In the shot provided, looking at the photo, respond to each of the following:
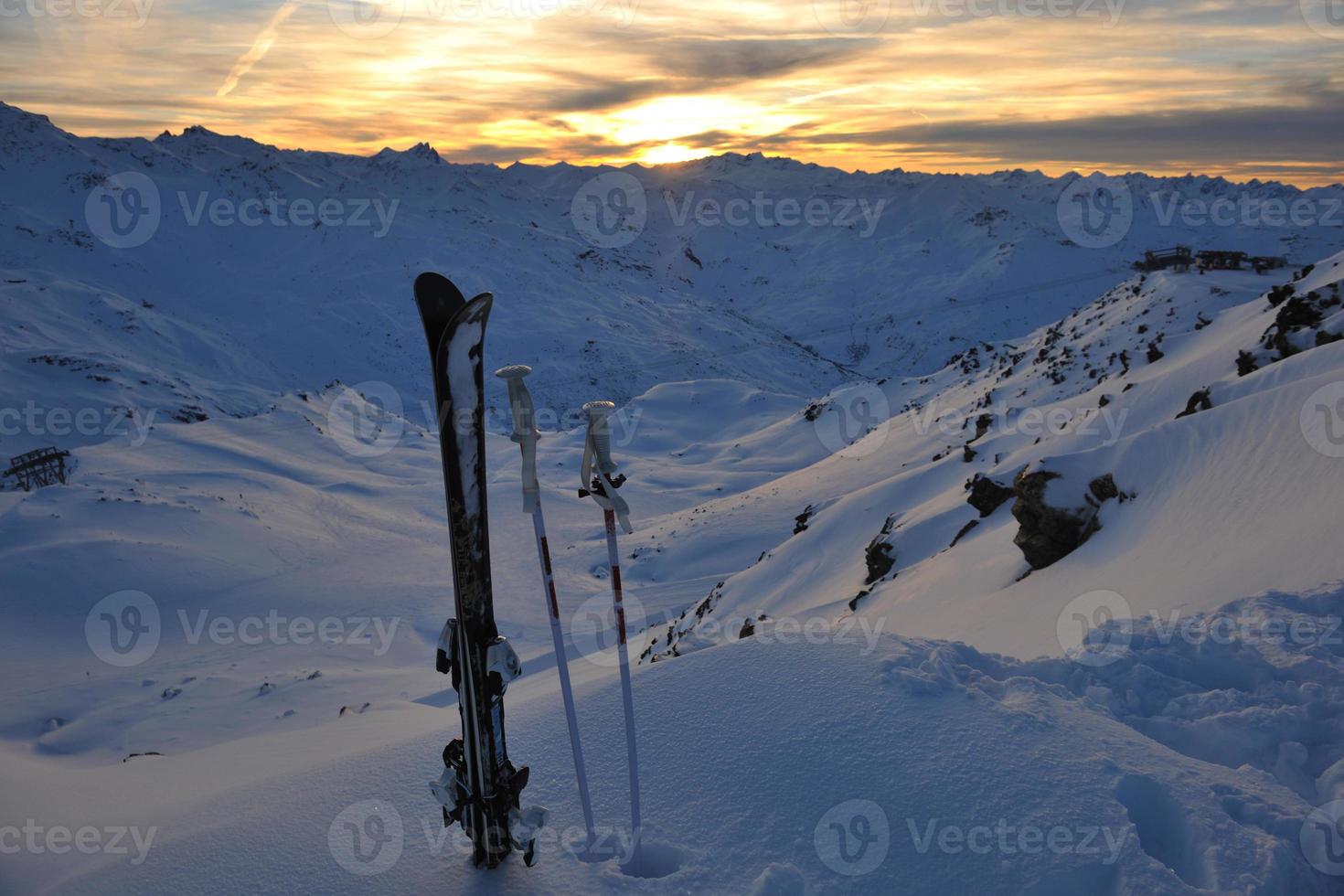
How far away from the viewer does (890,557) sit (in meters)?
12.7

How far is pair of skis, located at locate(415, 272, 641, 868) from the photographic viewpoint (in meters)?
3.14

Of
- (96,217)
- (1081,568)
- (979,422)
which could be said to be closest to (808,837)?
(1081,568)

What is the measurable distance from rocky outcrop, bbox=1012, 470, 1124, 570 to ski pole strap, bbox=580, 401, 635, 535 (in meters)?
7.51

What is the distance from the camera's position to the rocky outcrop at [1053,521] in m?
9.15

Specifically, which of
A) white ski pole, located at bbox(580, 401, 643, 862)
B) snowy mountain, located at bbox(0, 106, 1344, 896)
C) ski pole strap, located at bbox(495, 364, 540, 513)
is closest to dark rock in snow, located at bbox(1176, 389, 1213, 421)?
snowy mountain, located at bbox(0, 106, 1344, 896)

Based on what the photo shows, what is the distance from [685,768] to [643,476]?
26.0 m

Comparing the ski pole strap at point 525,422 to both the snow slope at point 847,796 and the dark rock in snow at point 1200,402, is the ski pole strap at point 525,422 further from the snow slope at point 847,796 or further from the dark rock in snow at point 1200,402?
the dark rock in snow at point 1200,402

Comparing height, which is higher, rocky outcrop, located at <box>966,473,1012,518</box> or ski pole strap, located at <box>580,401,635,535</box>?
ski pole strap, located at <box>580,401,635,535</box>

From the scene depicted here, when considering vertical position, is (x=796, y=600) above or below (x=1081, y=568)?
below

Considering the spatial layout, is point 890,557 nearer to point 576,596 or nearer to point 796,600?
point 796,600

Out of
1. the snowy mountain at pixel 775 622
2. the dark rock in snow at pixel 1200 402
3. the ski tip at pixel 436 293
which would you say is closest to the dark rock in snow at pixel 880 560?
the snowy mountain at pixel 775 622

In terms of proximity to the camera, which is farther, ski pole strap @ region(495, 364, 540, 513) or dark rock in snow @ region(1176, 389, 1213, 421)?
dark rock in snow @ region(1176, 389, 1213, 421)

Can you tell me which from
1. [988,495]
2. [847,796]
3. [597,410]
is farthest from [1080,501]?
[597,410]

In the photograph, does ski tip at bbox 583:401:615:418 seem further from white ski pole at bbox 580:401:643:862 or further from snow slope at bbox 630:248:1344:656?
snow slope at bbox 630:248:1344:656
